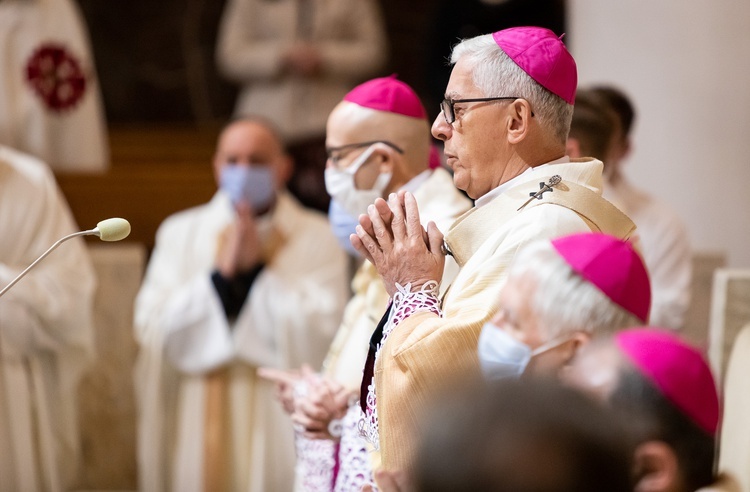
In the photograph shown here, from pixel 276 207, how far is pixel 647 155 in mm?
2257

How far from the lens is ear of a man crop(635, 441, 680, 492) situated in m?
1.79

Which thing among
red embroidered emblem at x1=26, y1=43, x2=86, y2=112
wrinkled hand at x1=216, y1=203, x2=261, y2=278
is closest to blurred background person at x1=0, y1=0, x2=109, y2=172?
red embroidered emblem at x1=26, y1=43, x2=86, y2=112

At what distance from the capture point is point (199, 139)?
890 centimetres

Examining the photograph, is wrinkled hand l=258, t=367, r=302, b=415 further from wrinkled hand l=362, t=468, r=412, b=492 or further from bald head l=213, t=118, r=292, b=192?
bald head l=213, t=118, r=292, b=192

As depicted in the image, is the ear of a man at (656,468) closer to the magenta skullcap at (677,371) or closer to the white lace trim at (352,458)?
the magenta skullcap at (677,371)

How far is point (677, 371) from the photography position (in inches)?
77.2

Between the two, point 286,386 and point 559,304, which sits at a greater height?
point 559,304

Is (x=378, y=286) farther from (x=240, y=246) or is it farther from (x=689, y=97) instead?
(x=689, y=97)

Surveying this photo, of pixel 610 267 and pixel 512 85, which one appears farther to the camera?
pixel 512 85

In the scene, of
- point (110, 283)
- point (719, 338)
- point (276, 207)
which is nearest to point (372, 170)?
point (719, 338)

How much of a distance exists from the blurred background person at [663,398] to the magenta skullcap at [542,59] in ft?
3.05

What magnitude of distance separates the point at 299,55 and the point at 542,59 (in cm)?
482

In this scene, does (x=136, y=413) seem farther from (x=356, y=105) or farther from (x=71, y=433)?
(x=356, y=105)

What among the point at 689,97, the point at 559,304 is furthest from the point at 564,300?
the point at 689,97
